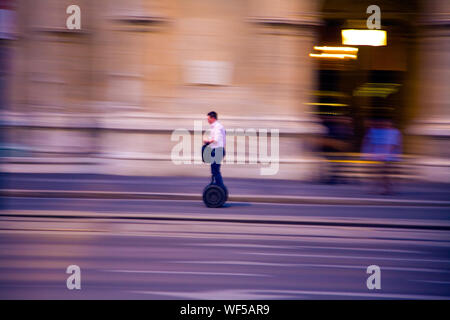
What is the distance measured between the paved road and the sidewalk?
4.59 ft

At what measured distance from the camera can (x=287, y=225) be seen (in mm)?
9445

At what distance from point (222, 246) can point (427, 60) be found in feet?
30.9

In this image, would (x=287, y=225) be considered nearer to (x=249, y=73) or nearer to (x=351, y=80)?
(x=249, y=73)

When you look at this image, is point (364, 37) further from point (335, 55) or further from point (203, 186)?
point (203, 186)

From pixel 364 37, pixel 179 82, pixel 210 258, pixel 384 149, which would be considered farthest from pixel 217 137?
pixel 364 37

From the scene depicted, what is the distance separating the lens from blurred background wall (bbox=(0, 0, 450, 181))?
47.8 ft

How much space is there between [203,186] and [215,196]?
2583 millimetres

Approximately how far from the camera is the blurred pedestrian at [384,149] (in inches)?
489

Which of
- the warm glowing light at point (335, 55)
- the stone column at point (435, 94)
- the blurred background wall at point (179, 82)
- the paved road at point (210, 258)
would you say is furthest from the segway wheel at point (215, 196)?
the stone column at point (435, 94)

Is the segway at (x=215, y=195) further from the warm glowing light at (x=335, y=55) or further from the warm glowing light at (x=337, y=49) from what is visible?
the warm glowing light at (x=337, y=49)

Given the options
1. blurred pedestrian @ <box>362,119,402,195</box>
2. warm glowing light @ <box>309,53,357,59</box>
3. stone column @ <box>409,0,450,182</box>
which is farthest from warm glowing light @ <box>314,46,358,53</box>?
blurred pedestrian @ <box>362,119,402,195</box>

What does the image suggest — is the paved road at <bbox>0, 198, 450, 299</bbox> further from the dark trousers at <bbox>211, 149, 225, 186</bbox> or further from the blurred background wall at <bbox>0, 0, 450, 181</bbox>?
the blurred background wall at <bbox>0, 0, 450, 181</bbox>

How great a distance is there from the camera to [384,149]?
1257 cm

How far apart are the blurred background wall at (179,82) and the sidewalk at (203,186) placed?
67 cm
